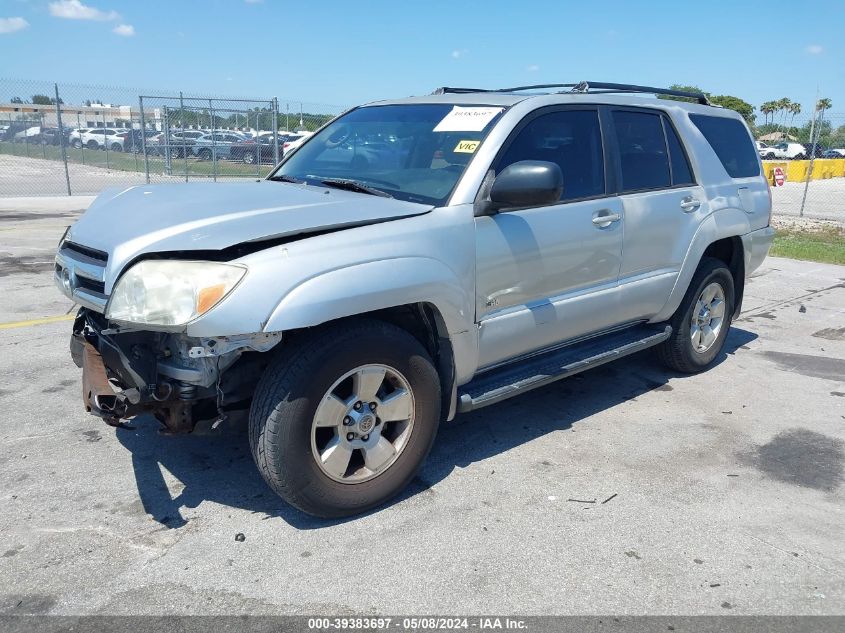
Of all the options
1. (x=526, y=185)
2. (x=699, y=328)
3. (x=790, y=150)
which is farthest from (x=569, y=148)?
(x=790, y=150)

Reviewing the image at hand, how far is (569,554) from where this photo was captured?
3041 mm

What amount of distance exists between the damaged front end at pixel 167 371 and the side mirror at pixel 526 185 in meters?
1.31

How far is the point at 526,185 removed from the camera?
11.0 ft

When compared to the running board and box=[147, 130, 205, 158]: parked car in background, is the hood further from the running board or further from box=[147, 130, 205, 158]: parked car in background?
box=[147, 130, 205, 158]: parked car in background

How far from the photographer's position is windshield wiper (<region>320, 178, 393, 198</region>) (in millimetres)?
3623

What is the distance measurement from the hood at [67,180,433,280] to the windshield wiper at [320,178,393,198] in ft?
0.21

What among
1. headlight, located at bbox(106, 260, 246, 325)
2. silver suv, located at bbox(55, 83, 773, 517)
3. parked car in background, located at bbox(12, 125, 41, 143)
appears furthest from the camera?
parked car in background, located at bbox(12, 125, 41, 143)

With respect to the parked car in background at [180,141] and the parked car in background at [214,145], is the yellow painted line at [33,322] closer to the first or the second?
the parked car in background at [214,145]

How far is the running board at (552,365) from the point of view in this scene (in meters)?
3.65

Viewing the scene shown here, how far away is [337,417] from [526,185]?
1.40 metres

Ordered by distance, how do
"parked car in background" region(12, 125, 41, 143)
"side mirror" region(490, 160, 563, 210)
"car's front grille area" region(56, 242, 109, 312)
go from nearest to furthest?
1. "car's front grille area" region(56, 242, 109, 312)
2. "side mirror" region(490, 160, 563, 210)
3. "parked car in background" region(12, 125, 41, 143)

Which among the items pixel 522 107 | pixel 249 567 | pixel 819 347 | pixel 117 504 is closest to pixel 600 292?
pixel 522 107

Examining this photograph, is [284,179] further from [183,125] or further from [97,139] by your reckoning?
[97,139]

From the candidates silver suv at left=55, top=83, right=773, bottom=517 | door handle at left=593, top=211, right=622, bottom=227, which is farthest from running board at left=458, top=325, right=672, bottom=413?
door handle at left=593, top=211, right=622, bottom=227
